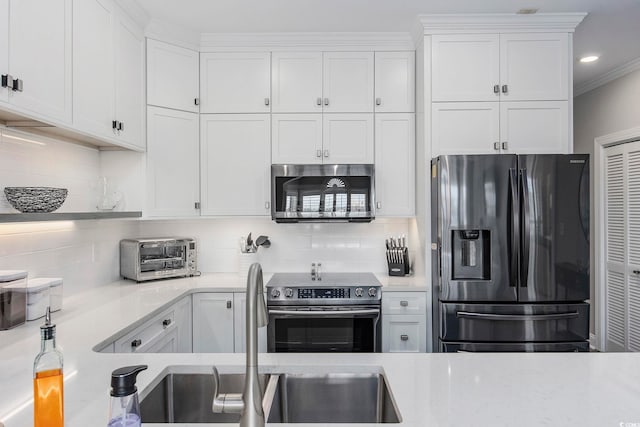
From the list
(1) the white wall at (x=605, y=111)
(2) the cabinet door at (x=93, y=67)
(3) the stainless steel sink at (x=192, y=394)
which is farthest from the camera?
(1) the white wall at (x=605, y=111)

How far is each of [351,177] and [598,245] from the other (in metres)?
2.77

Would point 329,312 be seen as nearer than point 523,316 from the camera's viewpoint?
No

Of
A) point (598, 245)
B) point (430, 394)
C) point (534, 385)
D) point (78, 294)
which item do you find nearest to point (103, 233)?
point (78, 294)

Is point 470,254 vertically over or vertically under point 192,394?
over

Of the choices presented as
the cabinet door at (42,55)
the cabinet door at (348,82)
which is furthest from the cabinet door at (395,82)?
the cabinet door at (42,55)

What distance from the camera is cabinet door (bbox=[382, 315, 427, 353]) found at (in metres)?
2.70

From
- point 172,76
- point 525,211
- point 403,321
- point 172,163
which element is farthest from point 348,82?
point 403,321

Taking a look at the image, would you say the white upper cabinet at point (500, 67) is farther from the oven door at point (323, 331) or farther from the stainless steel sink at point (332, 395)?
the stainless steel sink at point (332, 395)

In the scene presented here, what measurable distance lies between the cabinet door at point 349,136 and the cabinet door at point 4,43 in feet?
6.38

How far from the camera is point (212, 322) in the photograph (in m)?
2.77

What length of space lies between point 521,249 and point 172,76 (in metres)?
2.69

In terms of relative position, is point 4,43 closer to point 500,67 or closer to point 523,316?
point 500,67

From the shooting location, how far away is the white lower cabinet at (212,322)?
275cm

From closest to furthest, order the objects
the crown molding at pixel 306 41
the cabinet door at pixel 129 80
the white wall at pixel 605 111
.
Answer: the cabinet door at pixel 129 80 → the crown molding at pixel 306 41 → the white wall at pixel 605 111
